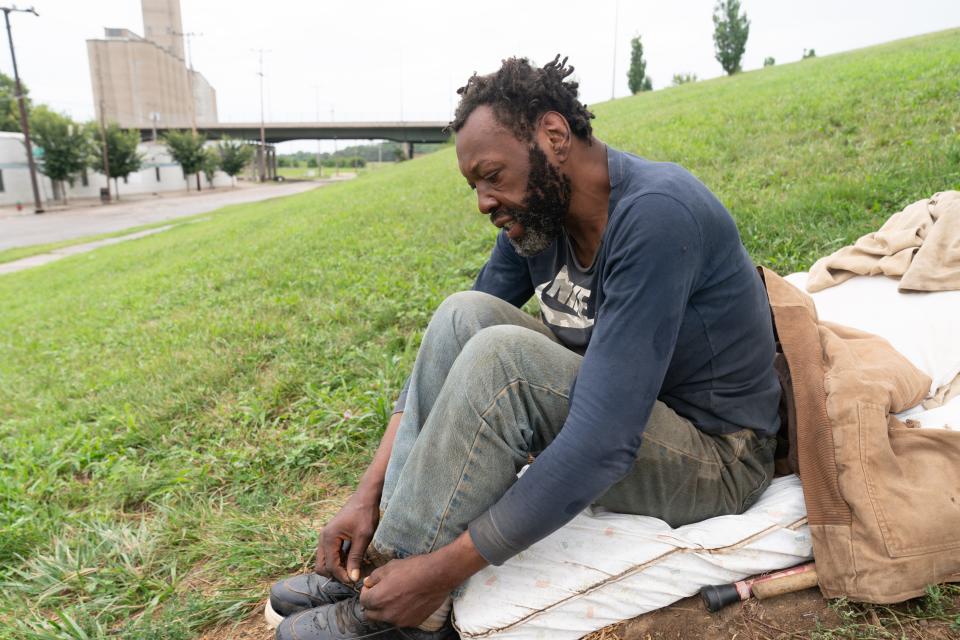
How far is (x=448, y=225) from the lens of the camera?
7008 millimetres

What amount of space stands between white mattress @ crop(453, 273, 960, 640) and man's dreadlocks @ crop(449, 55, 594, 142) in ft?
3.66

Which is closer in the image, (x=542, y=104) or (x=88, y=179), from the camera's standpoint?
(x=542, y=104)

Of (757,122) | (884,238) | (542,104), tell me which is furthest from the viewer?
(757,122)

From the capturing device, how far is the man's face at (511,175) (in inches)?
69.2

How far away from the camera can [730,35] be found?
36.1 meters

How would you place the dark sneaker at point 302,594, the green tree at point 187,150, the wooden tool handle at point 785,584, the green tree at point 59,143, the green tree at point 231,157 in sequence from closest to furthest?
the wooden tool handle at point 785,584
the dark sneaker at point 302,594
the green tree at point 59,143
the green tree at point 187,150
the green tree at point 231,157

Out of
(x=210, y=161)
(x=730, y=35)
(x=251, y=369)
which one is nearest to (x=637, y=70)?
(x=730, y=35)

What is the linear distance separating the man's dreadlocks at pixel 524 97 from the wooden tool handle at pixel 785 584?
129cm

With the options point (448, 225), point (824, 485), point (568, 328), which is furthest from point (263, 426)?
point (448, 225)

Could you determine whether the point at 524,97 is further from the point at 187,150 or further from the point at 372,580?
the point at 187,150

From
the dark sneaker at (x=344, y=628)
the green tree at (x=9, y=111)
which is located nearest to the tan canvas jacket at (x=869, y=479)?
the dark sneaker at (x=344, y=628)

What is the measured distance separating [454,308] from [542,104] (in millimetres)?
665

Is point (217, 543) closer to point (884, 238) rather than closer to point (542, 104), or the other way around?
point (542, 104)

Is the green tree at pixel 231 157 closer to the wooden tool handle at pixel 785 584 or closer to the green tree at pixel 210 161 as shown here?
the green tree at pixel 210 161
